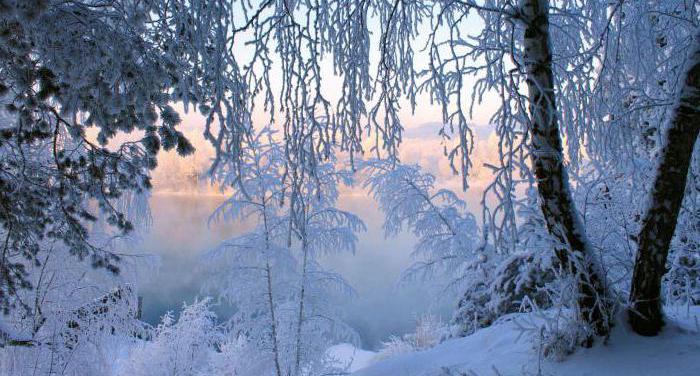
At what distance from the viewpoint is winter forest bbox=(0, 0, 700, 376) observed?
2.32 metres

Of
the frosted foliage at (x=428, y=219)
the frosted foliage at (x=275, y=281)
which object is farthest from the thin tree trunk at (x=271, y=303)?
the frosted foliage at (x=428, y=219)

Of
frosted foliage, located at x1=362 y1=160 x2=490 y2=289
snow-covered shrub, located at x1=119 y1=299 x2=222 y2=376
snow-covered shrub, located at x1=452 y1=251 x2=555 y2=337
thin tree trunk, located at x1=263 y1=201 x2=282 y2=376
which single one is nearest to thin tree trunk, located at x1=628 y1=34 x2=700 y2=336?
snow-covered shrub, located at x1=452 y1=251 x2=555 y2=337

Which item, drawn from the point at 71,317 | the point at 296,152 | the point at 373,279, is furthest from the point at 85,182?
the point at 373,279

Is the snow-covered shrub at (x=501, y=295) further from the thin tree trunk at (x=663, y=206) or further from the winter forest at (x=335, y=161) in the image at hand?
the thin tree trunk at (x=663, y=206)

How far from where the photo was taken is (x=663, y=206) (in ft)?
9.80

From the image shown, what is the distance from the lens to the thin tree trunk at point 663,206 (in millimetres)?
2879

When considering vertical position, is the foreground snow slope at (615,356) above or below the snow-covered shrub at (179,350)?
above

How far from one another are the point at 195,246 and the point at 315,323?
107 ft

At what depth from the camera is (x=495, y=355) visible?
380 centimetres

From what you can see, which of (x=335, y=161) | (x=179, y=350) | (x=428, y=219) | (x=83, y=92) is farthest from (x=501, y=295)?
(x=179, y=350)

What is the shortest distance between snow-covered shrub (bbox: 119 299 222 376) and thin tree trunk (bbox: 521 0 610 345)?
8.14 metres

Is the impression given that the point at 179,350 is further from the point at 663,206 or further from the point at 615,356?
the point at 663,206

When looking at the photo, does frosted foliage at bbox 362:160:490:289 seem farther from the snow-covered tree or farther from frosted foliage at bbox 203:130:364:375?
the snow-covered tree

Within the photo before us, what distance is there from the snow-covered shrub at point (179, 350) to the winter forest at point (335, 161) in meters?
2.72
